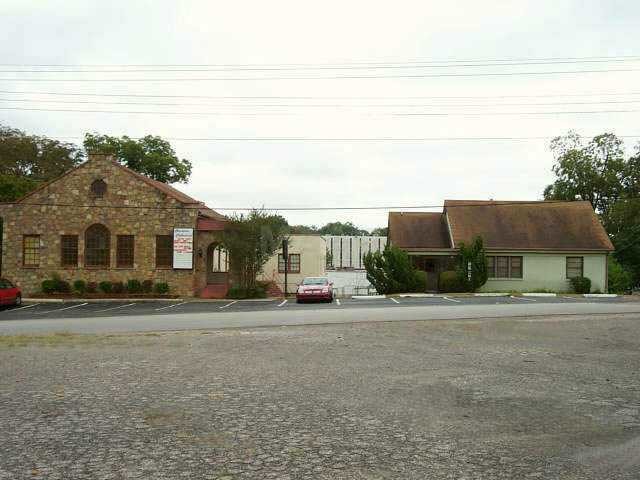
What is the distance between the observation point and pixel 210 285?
38688 mm

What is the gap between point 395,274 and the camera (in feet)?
123

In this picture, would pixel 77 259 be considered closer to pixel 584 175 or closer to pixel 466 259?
pixel 466 259

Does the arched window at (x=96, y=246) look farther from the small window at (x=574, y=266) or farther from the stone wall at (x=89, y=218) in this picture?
the small window at (x=574, y=266)

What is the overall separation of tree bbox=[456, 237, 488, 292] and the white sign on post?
53.9ft

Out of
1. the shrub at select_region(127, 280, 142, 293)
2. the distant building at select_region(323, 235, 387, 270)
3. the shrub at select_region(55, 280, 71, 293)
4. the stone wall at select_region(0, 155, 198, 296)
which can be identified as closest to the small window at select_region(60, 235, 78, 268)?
the stone wall at select_region(0, 155, 198, 296)

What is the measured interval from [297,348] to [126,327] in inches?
309

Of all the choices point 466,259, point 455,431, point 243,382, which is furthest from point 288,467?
point 466,259

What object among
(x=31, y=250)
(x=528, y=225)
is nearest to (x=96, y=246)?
(x=31, y=250)

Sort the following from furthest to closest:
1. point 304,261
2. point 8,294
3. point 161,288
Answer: point 304,261
point 161,288
point 8,294

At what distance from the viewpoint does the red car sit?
29203mm

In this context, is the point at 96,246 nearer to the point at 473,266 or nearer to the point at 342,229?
the point at 473,266

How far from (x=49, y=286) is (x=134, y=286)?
4980mm

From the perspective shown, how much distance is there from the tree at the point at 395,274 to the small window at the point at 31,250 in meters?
20.5

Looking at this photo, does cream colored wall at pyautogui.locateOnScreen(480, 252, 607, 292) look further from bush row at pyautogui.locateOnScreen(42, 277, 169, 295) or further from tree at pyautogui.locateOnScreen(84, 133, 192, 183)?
tree at pyautogui.locateOnScreen(84, 133, 192, 183)
